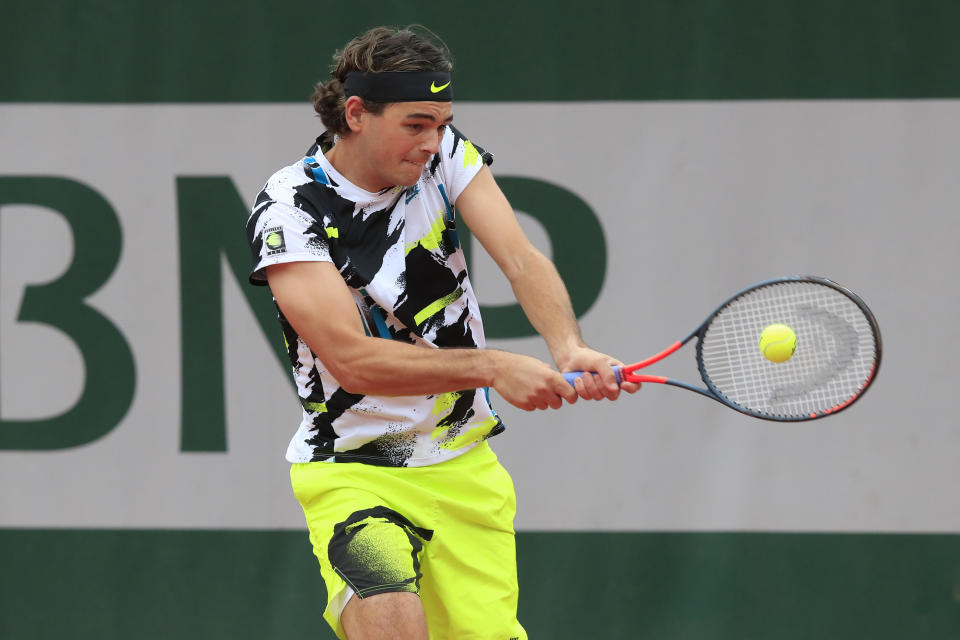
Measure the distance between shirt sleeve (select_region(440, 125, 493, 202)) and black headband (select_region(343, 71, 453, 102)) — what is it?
0.20m

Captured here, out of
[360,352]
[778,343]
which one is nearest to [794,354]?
[778,343]

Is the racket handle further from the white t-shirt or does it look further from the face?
the face

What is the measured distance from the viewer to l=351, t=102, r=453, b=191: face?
2545 mm

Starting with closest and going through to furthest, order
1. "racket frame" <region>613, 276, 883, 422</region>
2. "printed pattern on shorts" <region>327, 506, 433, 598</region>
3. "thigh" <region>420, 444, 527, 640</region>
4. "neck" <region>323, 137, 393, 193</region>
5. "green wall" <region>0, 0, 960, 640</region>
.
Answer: "racket frame" <region>613, 276, 883, 422</region> → "printed pattern on shorts" <region>327, 506, 433, 598</region> → "neck" <region>323, 137, 393, 193</region> → "thigh" <region>420, 444, 527, 640</region> → "green wall" <region>0, 0, 960, 640</region>

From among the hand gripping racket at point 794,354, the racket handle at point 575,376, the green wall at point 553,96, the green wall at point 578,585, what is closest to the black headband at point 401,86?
the racket handle at point 575,376

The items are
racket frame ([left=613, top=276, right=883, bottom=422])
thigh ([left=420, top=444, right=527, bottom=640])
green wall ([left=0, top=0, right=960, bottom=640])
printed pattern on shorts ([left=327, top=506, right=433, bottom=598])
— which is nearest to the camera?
racket frame ([left=613, top=276, right=883, bottom=422])

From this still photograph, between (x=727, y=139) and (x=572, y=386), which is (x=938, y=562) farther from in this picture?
(x=572, y=386)

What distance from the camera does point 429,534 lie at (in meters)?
2.71

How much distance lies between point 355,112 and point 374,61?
0.11 metres

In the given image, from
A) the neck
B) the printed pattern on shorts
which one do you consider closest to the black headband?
the neck

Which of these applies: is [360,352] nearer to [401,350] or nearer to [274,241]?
[401,350]

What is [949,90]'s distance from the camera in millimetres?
3752

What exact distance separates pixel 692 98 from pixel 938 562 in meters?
1.62

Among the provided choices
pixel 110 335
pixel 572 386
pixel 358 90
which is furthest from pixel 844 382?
pixel 110 335
